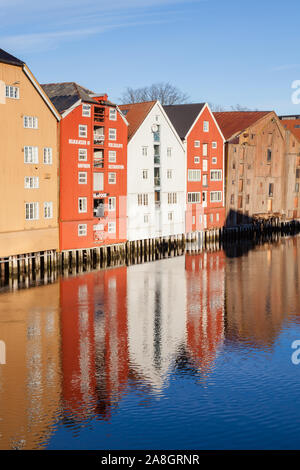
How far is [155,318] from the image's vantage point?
40.2 m

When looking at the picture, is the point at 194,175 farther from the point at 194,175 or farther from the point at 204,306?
the point at 204,306

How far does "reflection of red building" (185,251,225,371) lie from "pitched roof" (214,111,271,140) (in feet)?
81.5

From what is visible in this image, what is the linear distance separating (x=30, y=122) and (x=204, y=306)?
2209cm

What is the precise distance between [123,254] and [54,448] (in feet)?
141

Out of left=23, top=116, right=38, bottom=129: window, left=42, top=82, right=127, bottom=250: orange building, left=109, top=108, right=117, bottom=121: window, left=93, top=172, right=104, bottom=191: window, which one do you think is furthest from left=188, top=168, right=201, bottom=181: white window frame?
left=23, top=116, right=38, bottom=129: window

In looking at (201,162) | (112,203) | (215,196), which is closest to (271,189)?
Answer: (215,196)

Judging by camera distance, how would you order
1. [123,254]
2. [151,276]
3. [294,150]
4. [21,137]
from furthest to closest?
1. [294,150]
2. [123,254]
3. [151,276]
4. [21,137]

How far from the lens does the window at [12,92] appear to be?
165 feet

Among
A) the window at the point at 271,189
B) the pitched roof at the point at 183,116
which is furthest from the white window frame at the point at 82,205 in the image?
the window at the point at 271,189

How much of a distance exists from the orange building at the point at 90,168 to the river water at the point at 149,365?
772cm

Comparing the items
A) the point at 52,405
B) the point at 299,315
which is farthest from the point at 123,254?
the point at 52,405

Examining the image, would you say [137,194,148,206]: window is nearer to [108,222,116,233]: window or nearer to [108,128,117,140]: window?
[108,222,116,233]: window

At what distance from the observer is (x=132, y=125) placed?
67.2 m

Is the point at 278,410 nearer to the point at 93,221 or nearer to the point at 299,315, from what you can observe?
the point at 299,315
